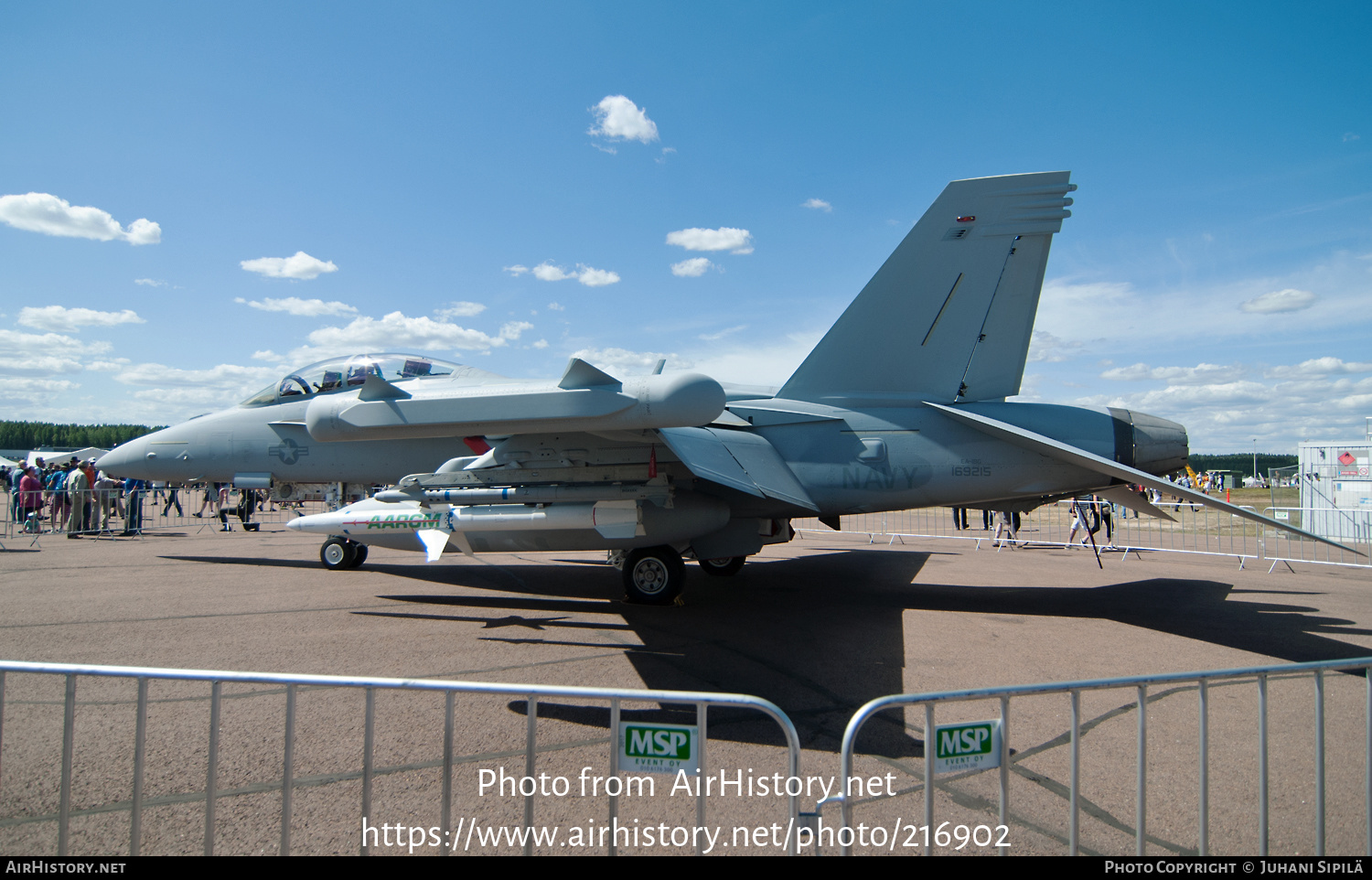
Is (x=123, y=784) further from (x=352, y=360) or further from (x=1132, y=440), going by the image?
(x=1132, y=440)

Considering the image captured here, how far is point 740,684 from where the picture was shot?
4.97 metres

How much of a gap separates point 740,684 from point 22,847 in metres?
3.79

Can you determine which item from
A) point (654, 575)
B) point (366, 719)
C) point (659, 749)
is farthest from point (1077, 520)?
point (366, 719)

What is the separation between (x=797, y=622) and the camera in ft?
23.4

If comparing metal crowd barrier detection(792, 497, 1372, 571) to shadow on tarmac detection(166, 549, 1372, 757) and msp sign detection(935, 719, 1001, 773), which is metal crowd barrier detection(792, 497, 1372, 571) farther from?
msp sign detection(935, 719, 1001, 773)

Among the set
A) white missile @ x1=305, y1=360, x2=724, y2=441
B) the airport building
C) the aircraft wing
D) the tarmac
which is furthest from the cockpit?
the airport building

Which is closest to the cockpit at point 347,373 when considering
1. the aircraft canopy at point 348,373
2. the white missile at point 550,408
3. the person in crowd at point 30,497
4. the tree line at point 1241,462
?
the aircraft canopy at point 348,373

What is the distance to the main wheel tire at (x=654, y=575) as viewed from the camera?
25.9 ft

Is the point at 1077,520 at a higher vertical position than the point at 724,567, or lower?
higher

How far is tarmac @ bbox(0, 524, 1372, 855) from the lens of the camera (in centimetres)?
304

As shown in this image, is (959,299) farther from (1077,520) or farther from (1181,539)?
(1181,539)

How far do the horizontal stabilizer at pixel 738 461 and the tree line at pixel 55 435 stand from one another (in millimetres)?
101623

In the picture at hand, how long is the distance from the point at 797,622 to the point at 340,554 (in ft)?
22.8
